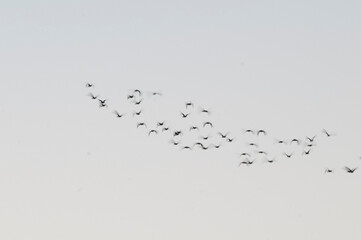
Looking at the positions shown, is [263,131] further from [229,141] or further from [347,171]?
[347,171]

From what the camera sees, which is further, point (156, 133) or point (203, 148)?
point (203, 148)

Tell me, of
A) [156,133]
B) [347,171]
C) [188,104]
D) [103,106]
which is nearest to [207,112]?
[188,104]

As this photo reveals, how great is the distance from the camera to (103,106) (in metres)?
33.5

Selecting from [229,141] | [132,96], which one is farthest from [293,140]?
[132,96]

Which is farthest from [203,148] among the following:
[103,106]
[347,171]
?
[347,171]

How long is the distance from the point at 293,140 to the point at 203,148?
5473 millimetres

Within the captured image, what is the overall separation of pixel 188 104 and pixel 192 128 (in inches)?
57.8

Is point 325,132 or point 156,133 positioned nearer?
point 156,133

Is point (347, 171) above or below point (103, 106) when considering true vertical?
below

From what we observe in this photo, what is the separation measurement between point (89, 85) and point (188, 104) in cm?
614

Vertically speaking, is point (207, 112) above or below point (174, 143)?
above

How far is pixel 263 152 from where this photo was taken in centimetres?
3388

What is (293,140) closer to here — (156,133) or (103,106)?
(156,133)

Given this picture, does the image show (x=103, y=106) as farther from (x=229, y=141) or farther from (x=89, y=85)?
(x=229, y=141)
